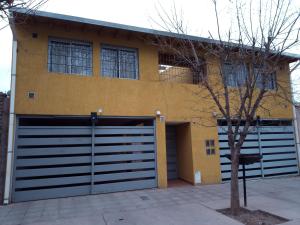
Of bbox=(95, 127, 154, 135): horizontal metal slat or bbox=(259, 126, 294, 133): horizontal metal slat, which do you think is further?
bbox=(259, 126, 294, 133): horizontal metal slat

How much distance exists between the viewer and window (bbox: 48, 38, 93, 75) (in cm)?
833

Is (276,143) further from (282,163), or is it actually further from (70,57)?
(70,57)

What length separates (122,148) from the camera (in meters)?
8.60

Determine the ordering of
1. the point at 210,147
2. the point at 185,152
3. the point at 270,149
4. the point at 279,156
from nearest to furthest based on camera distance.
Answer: the point at 210,147, the point at 185,152, the point at 270,149, the point at 279,156

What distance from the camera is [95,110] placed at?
8.34 metres

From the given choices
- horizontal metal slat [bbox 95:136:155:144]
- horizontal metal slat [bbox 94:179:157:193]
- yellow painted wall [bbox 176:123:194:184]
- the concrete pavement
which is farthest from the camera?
yellow painted wall [bbox 176:123:194:184]

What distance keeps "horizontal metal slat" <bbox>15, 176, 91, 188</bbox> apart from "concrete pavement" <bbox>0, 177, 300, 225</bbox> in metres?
0.51

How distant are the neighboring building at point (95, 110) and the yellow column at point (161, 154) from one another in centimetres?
4

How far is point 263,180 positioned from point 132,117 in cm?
596

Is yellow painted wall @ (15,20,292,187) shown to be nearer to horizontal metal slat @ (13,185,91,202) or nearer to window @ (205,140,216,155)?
window @ (205,140,216,155)

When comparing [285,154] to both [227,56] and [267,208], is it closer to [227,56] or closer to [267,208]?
[267,208]

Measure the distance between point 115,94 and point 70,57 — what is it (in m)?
1.96

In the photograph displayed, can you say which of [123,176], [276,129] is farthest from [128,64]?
[276,129]

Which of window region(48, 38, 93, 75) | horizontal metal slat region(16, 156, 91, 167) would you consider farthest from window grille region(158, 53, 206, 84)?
horizontal metal slat region(16, 156, 91, 167)
